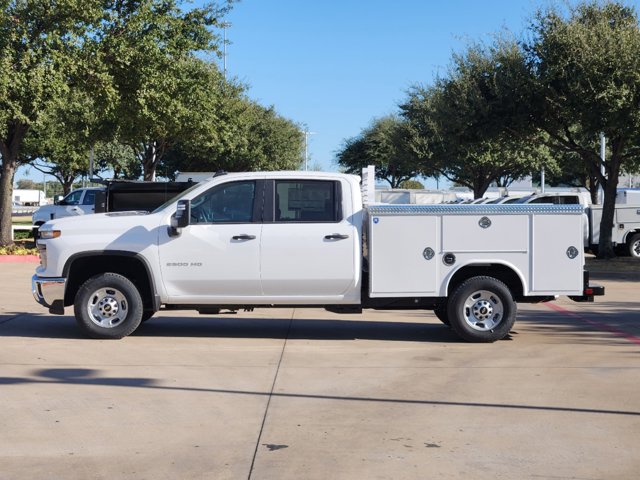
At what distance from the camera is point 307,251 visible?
1020cm

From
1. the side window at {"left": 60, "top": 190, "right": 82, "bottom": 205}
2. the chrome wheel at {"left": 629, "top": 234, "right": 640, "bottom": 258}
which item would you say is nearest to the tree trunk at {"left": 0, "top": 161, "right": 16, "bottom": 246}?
the side window at {"left": 60, "top": 190, "right": 82, "bottom": 205}

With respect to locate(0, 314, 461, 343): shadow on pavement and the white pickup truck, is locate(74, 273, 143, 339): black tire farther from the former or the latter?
locate(0, 314, 461, 343): shadow on pavement

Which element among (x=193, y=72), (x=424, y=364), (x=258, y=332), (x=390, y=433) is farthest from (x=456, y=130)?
(x=390, y=433)

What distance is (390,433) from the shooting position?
21.3 ft

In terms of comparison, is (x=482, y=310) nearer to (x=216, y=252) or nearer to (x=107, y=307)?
(x=216, y=252)

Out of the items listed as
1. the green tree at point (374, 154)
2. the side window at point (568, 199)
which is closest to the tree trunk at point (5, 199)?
the side window at point (568, 199)

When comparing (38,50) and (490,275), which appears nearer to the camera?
(490,275)

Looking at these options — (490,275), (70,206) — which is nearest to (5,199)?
Answer: (70,206)

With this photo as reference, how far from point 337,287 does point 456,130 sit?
50.4 ft

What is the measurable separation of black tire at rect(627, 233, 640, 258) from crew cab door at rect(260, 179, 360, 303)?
17.2 m

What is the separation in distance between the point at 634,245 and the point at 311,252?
17.6m

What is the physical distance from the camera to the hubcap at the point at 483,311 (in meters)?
10.4

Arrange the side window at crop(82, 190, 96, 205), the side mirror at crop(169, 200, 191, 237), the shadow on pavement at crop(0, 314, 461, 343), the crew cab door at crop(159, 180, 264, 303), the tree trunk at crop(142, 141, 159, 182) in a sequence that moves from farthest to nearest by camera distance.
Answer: the tree trunk at crop(142, 141, 159, 182), the side window at crop(82, 190, 96, 205), the shadow on pavement at crop(0, 314, 461, 343), the crew cab door at crop(159, 180, 264, 303), the side mirror at crop(169, 200, 191, 237)

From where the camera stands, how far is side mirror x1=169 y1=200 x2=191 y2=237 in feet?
33.1
